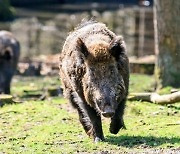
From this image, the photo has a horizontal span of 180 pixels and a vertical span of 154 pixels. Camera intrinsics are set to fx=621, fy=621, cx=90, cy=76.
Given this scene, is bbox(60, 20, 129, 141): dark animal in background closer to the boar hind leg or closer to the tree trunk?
the boar hind leg

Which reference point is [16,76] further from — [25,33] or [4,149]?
[25,33]

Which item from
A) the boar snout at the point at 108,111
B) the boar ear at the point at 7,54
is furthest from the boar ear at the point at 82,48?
the boar ear at the point at 7,54

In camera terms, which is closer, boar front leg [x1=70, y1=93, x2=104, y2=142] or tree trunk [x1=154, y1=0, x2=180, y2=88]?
boar front leg [x1=70, y1=93, x2=104, y2=142]

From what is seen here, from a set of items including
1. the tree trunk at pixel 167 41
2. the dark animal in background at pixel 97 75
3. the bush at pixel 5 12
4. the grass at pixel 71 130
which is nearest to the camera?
the dark animal in background at pixel 97 75

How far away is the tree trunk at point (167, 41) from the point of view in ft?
40.5

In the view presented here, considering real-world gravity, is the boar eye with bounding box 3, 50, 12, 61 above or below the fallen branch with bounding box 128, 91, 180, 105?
below

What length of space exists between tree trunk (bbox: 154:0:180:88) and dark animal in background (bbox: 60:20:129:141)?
Answer: 14.6 ft

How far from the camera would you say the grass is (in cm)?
740

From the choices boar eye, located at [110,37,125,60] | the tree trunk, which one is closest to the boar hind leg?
boar eye, located at [110,37,125,60]

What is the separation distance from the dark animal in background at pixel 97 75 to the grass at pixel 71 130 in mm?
309

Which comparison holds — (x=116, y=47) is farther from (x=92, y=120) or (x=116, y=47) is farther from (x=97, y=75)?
(x=92, y=120)

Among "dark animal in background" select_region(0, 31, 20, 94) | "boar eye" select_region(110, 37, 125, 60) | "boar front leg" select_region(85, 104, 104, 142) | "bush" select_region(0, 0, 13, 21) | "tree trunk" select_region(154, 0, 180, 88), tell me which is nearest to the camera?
"boar eye" select_region(110, 37, 125, 60)

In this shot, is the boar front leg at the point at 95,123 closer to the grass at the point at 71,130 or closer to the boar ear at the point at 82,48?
the grass at the point at 71,130

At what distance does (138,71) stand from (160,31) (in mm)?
4904
